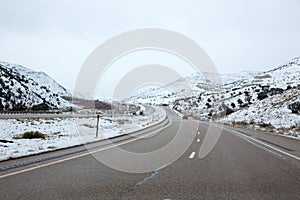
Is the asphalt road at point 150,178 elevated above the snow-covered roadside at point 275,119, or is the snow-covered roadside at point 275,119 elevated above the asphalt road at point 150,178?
the snow-covered roadside at point 275,119

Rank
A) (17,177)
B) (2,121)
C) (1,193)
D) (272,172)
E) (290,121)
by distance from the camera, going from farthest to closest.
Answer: (290,121)
(2,121)
(272,172)
(17,177)
(1,193)

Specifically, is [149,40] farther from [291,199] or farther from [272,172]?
[291,199]

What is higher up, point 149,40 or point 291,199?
point 149,40

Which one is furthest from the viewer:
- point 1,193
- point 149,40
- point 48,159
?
point 149,40

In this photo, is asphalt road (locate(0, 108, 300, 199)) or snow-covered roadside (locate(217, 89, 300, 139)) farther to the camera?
snow-covered roadside (locate(217, 89, 300, 139))

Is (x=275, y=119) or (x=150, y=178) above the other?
(x=275, y=119)

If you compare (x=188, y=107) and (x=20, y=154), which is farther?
(x=188, y=107)

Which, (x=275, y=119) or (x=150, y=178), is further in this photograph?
(x=275, y=119)

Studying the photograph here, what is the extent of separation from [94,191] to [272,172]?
503cm

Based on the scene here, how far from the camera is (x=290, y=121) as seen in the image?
34594 millimetres

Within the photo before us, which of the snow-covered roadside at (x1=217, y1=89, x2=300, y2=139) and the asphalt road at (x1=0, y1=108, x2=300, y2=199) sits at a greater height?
the snow-covered roadside at (x1=217, y1=89, x2=300, y2=139)

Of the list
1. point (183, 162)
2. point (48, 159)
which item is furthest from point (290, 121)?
point (48, 159)

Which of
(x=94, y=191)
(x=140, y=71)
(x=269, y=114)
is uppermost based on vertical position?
(x=140, y=71)

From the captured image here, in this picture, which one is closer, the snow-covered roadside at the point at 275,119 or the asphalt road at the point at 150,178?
the asphalt road at the point at 150,178
